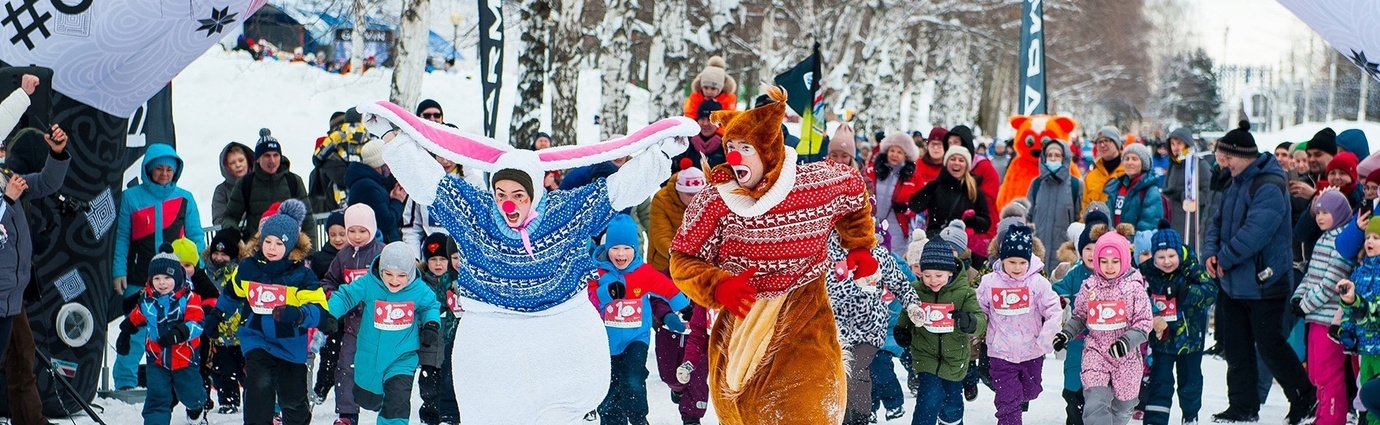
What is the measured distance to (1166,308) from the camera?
320 inches

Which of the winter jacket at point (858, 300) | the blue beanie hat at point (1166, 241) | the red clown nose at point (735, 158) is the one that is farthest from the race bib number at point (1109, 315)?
the red clown nose at point (735, 158)

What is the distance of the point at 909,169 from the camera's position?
36.0 feet

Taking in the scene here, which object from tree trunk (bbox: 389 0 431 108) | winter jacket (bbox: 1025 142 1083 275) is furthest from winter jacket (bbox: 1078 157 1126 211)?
tree trunk (bbox: 389 0 431 108)

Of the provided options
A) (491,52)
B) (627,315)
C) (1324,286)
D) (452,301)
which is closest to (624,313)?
(627,315)

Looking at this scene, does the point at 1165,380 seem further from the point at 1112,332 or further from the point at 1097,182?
the point at 1097,182

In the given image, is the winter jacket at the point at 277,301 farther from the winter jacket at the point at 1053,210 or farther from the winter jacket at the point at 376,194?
the winter jacket at the point at 1053,210

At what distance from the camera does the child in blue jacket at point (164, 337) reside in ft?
26.2

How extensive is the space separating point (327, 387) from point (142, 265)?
1798 mm

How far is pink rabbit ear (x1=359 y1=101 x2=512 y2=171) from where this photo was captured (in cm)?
575

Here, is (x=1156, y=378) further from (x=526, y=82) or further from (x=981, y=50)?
(x=981, y=50)

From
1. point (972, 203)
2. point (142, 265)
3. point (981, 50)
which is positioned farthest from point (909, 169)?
point (981, 50)

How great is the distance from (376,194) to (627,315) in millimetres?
2339

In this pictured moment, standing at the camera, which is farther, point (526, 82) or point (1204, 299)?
point (526, 82)

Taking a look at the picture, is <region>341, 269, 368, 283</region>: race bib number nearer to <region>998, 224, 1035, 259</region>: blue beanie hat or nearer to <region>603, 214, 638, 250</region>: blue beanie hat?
<region>603, 214, 638, 250</region>: blue beanie hat
